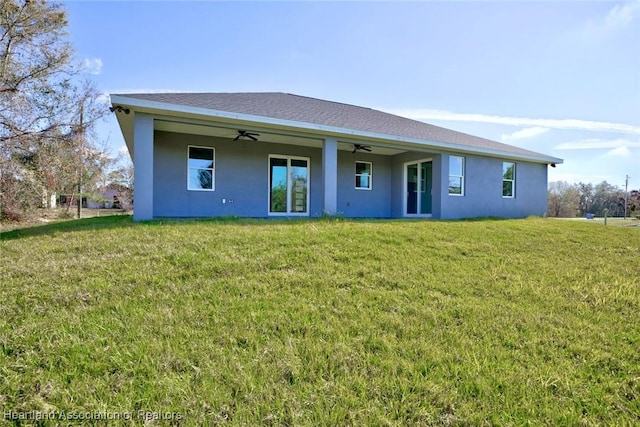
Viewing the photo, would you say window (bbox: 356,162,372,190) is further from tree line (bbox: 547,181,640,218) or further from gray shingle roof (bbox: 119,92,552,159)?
tree line (bbox: 547,181,640,218)

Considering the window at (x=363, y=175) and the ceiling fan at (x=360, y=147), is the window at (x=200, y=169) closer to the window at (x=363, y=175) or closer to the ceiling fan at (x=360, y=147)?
the ceiling fan at (x=360, y=147)

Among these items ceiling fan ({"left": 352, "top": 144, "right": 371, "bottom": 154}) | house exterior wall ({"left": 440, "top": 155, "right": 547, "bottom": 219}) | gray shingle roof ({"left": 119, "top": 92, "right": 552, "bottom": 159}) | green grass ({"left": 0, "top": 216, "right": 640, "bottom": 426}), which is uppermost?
gray shingle roof ({"left": 119, "top": 92, "right": 552, "bottom": 159})

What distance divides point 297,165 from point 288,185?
0.83 meters

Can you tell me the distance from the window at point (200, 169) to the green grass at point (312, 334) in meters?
4.76

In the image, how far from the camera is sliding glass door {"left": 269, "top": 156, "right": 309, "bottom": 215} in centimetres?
1166

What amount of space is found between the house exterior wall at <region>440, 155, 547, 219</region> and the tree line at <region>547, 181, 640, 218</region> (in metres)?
39.8

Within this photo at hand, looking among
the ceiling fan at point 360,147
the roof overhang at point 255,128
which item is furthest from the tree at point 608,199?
the ceiling fan at point 360,147

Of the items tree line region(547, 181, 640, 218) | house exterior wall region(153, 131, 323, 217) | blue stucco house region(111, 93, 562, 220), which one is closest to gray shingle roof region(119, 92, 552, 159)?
blue stucco house region(111, 93, 562, 220)

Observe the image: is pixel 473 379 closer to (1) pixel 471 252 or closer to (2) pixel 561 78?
(1) pixel 471 252

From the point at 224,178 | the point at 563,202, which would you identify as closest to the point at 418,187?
the point at 224,178

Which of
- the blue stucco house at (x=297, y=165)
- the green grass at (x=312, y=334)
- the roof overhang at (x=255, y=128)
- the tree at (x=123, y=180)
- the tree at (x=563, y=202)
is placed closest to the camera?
the green grass at (x=312, y=334)

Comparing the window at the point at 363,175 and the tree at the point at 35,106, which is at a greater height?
the tree at the point at 35,106

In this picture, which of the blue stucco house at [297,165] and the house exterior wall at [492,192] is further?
the house exterior wall at [492,192]

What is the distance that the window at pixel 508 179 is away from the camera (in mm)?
13367
